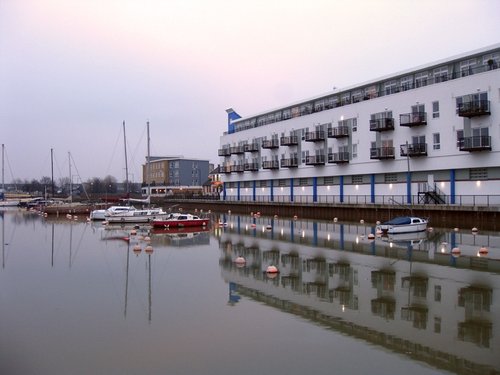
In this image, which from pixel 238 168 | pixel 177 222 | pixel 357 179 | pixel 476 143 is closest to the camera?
pixel 476 143

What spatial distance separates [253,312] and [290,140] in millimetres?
61773

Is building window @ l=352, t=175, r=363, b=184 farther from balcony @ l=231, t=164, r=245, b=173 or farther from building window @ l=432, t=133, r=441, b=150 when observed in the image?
balcony @ l=231, t=164, r=245, b=173

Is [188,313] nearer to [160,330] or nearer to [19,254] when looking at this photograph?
[160,330]

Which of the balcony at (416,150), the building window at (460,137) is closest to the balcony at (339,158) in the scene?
the balcony at (416,150)

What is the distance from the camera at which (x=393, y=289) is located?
1998 cm

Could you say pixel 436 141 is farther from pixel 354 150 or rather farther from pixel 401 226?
pixel 401 226

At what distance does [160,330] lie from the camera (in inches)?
583

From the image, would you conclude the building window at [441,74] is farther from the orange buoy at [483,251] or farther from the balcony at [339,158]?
the orange buoy at [483,251]

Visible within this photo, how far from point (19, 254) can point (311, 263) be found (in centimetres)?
2088

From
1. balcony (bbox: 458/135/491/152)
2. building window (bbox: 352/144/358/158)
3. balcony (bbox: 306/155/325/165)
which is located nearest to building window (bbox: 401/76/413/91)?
building window (bbox: 352/144/358/158)

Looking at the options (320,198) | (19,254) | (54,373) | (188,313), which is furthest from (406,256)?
(320,198)

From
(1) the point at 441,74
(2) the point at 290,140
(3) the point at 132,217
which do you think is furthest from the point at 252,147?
(1) the point at 441,74

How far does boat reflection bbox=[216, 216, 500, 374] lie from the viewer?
13328 millimetres

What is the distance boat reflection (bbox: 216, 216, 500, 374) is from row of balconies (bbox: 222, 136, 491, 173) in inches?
571
